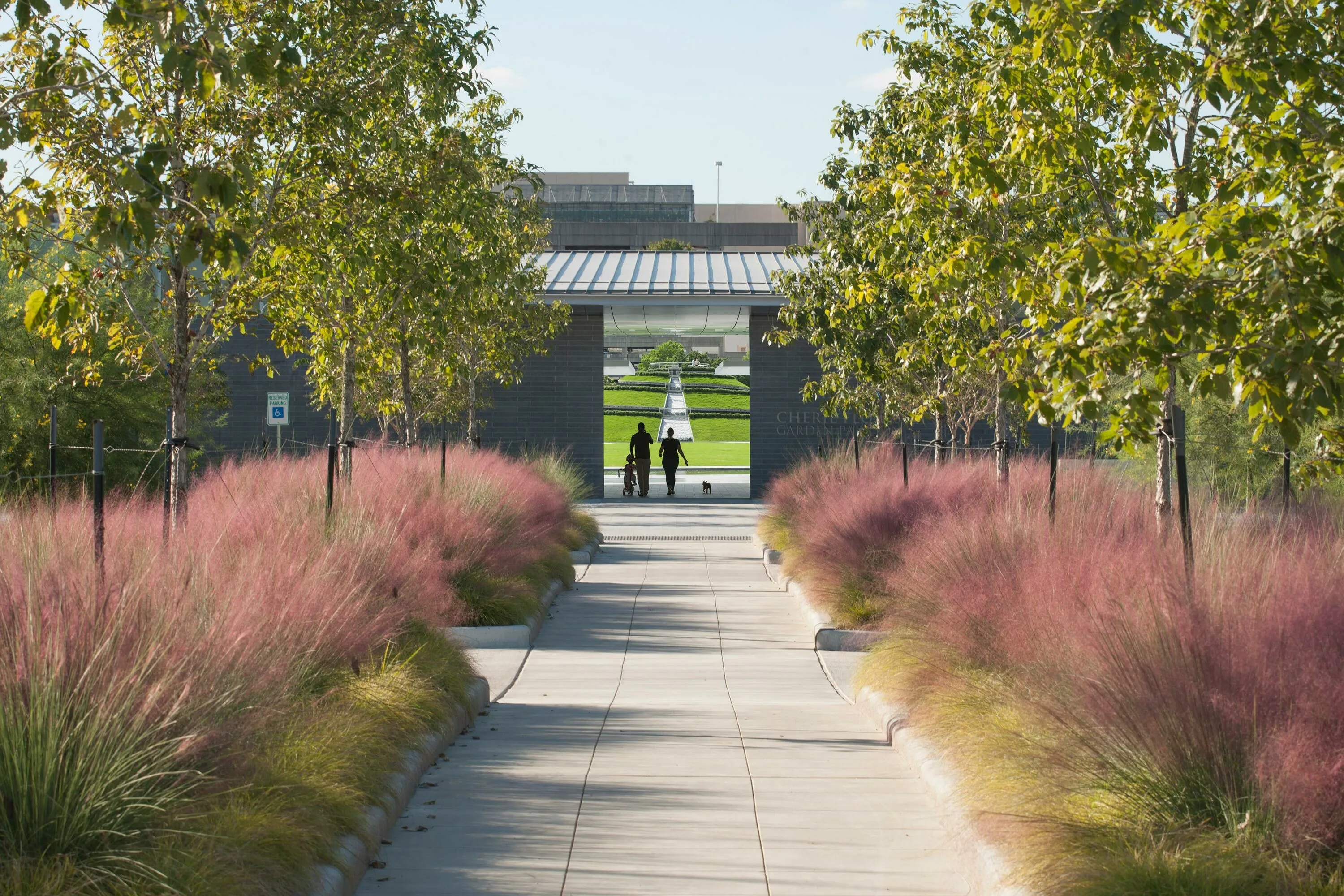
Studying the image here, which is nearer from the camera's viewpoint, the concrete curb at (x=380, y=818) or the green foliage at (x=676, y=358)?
the concrete curb at (x=380, y=818)

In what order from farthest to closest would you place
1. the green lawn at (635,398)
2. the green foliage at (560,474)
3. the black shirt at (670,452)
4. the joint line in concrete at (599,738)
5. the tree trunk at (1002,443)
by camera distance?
the green lawn at (635,398) < the black shirt at (670,452) < the green foliage at (560,474) < the tree trunk at (1002,443) < the joint line in concrete at (599,738)

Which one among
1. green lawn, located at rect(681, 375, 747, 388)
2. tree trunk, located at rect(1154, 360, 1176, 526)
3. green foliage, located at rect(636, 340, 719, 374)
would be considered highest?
green foliage, located at rect(636, 340, 719, 374)

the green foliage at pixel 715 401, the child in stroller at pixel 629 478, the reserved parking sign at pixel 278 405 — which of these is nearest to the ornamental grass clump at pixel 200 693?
the reserved parking sign at pixel 278 405

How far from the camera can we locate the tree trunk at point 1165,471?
8531mm

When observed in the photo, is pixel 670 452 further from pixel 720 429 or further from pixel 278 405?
pixel 720 429

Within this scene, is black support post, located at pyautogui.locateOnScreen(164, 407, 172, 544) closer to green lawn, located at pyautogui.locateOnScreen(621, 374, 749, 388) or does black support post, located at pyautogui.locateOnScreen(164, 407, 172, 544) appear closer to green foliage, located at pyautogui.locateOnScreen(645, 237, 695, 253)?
green foliage, located at pyautogui.locateOnScreen(645, 237, 695, 253)

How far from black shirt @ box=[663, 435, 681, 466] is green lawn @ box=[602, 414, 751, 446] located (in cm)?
3785

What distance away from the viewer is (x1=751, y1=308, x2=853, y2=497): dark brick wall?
3419cm

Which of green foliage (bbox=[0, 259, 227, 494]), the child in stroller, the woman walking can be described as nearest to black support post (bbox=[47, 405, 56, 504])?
green foliage (bbox=[0, 259, 227, 494])

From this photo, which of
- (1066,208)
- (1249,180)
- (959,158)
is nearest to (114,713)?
(1249,180)

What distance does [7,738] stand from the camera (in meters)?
4.45

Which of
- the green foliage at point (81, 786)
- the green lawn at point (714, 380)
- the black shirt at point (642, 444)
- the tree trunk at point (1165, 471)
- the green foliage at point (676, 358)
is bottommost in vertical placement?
the green foliage at point (81, 786)

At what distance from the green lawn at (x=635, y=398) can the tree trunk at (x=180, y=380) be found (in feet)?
272

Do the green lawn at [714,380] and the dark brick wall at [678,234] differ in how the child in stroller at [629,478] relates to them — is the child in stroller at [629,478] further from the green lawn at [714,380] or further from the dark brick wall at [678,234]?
the green lawn at [714,380]
